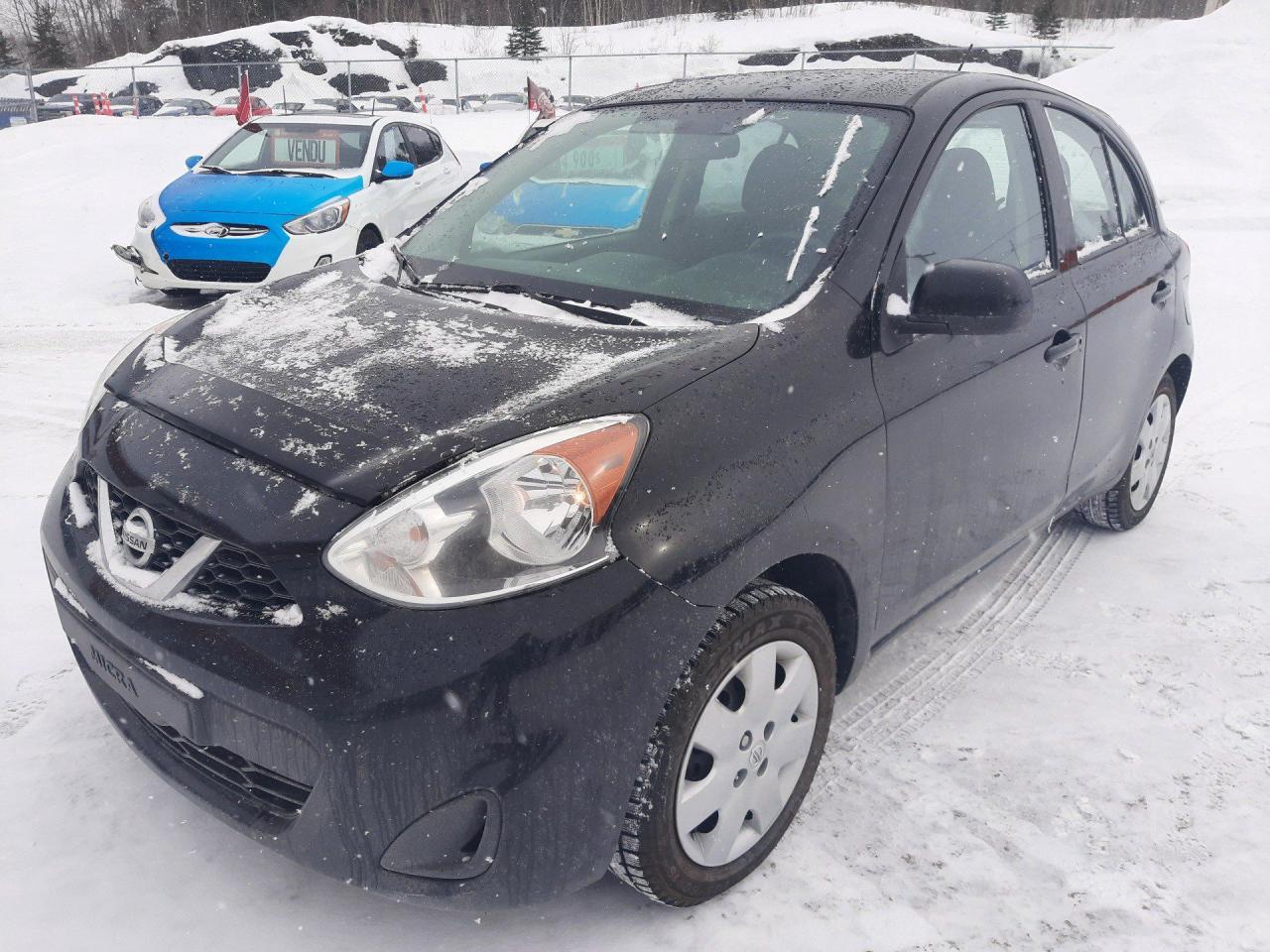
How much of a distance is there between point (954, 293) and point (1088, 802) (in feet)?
4.32

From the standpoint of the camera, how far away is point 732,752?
202cm

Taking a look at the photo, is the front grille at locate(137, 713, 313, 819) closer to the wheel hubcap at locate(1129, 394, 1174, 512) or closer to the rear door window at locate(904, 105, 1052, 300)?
the rear door window at locate(904, 105, 1052, 300)

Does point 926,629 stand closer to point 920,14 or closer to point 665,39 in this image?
point 665,39

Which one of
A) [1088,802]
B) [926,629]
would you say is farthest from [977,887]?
[926,629]

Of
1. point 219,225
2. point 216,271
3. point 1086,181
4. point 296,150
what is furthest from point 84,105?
point 1086,181

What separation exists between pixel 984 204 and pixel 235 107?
93.0 ft

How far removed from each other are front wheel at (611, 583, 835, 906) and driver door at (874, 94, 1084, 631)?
0.41m

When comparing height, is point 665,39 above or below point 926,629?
above

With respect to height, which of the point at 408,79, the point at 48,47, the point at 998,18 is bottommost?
the point at 408,79

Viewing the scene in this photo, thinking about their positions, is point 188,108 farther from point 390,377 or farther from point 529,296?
point 390,377

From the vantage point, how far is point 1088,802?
2.49m

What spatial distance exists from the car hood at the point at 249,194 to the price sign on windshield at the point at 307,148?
0.53 m

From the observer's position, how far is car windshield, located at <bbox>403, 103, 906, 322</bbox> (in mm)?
2455

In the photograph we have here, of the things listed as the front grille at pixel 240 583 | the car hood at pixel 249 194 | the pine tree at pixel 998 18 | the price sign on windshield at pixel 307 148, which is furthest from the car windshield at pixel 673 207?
the pine tree at pixel 998 18
